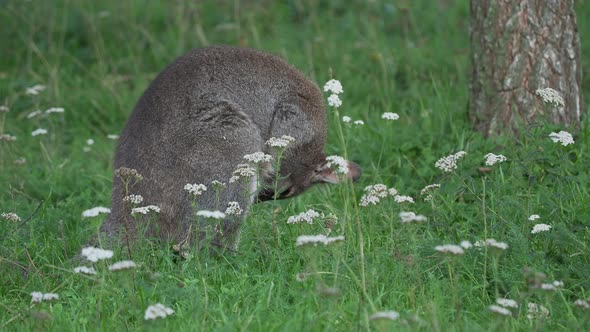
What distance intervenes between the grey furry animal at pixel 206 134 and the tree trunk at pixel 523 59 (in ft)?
4.76

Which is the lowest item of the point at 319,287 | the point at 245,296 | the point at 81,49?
the point at 81,49

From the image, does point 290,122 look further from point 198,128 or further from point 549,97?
point 549,97

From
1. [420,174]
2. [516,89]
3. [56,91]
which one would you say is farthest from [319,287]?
[56,91]

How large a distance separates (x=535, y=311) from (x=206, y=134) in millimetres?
2051

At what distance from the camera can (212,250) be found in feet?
16.8

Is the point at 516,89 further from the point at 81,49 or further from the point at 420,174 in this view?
the point at 81,49

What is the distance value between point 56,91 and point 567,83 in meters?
4.43

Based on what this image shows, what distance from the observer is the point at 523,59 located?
6.46m

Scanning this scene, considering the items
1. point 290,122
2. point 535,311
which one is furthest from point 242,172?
point 535,311

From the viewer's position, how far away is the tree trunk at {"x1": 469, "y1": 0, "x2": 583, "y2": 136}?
6418mm

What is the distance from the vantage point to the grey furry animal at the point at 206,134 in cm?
515

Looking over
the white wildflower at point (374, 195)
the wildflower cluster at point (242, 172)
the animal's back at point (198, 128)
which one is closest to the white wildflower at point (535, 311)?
the white wildflower at point (374, 195)

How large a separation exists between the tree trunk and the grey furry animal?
1.45 m

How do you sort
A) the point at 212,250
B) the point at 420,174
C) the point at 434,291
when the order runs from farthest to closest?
1. the point at 420,174
2. the point at 212,250
3. the point at 434,291
